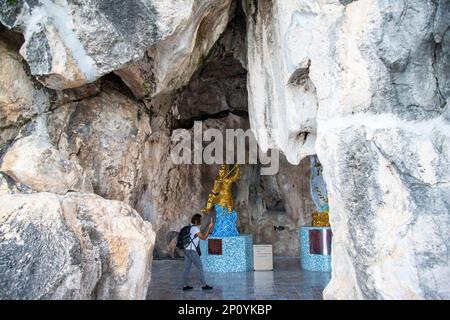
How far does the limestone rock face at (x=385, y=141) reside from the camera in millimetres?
3602

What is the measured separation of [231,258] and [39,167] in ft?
14.6

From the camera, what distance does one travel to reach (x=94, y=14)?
4789 millimetres

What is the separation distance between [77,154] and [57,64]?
1.35 m

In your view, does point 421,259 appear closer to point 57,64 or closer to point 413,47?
point 413,47

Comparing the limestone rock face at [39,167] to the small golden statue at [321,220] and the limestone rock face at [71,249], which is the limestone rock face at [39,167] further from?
the small golden statue at [321,220]

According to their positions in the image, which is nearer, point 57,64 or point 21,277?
point 21,277

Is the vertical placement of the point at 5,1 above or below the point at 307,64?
above

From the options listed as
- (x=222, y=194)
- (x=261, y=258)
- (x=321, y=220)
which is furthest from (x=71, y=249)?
(x=321, y=220)

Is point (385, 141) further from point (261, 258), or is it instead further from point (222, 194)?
point (222, 194)

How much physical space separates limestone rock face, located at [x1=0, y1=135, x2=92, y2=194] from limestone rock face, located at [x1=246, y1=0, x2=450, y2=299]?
2556 mm

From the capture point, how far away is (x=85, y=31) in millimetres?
4789

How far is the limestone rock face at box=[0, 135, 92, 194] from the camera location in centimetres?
442
